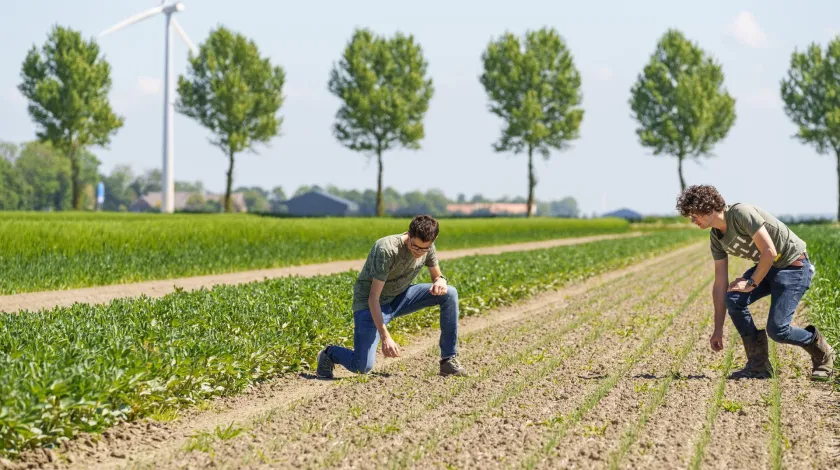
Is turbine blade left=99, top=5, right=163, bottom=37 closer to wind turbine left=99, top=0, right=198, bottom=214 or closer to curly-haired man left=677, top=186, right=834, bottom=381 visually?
wind turbine left=99, top=0, right=198, bottom=214

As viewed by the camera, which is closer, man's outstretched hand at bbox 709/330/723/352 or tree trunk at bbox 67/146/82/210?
man's outstretched hand at bbox 709/330/723/352

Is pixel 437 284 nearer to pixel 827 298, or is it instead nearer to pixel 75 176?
pixel 827 298

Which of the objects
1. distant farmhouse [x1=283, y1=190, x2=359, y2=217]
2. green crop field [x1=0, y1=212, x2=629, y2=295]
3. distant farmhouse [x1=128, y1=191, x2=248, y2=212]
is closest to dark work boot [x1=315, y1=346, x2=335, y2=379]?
green crop field [x1=0, y1=212, x2=629, y2=295]

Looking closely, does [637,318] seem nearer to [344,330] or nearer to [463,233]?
[344,330]

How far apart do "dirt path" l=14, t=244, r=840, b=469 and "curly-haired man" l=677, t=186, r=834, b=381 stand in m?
0.40

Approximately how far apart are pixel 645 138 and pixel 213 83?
127ft

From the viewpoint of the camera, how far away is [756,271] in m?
6.78

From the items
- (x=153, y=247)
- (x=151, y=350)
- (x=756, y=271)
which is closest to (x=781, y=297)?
(x=756, y=271)

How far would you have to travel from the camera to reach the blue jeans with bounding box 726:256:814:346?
7000mm

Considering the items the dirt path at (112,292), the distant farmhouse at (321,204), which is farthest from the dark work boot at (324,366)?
the distant farmhouse at (321,204)

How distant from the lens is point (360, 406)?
648 centimetres

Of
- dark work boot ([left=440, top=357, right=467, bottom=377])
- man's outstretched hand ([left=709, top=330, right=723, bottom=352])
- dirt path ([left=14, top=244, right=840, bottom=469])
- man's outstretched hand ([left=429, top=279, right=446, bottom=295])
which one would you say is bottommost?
dirt path ([left=14, top=244, right=840, bottom=469])

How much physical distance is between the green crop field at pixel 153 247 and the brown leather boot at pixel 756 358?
13.6 metres

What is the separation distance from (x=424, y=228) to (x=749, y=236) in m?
2.88
